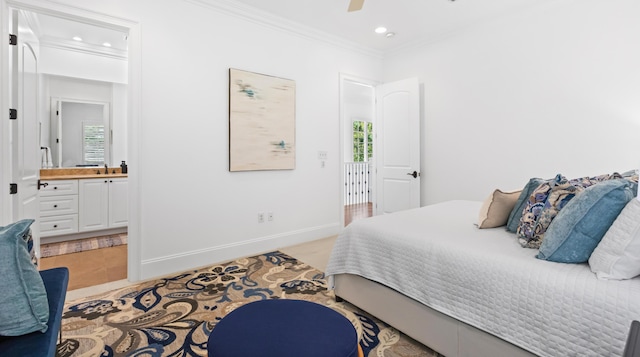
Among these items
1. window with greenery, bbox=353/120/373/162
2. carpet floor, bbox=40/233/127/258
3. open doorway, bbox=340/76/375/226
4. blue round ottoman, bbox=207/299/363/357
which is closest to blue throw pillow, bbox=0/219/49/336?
blue round ottoman, bbox=207/299/363/357

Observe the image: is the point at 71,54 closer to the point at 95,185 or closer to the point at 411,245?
the point at 95,185

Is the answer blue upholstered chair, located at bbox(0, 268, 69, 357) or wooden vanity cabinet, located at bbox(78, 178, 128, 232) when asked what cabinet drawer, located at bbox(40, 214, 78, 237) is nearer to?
wooden vanity cabinet, located at bbox(78, 178, 128, 232)

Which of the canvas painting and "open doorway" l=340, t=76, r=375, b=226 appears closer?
the canvas painting

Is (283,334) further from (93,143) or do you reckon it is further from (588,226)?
(93,143)

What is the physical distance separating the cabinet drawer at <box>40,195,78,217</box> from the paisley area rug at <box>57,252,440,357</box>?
2.37 meters

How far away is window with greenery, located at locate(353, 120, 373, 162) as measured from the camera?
8.50 metres

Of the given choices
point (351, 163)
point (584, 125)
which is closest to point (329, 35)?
point (584, 125)

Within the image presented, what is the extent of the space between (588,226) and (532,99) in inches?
97.9

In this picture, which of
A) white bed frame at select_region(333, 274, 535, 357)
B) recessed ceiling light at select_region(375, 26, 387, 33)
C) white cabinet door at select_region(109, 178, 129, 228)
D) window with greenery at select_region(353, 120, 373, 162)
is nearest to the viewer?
white bed frame at select_region(333, 274, 535, 357)

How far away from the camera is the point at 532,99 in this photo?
330 centimetres

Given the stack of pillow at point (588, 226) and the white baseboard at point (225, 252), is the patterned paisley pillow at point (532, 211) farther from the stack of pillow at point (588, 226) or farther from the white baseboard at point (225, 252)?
the white baseboard at point (225, 252)

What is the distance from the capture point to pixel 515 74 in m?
3.40

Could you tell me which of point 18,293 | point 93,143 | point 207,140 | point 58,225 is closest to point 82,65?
point 93,143

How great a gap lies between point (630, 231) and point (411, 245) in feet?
3.05
